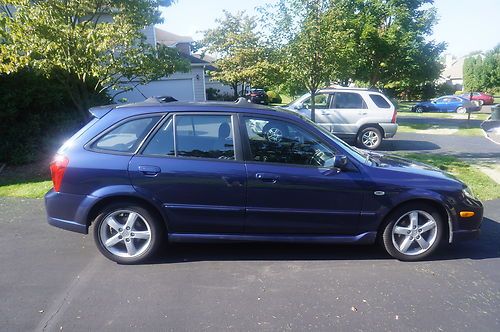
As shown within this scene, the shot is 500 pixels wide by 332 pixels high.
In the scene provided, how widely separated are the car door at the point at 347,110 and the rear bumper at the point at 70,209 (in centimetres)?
927

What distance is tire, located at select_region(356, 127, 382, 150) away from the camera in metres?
12.2

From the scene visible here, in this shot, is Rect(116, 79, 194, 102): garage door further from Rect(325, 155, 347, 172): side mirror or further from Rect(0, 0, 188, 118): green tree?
Rect(325, 155, 347, 172): side mirror

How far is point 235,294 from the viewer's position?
3.58 meters

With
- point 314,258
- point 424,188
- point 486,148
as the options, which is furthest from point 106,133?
point 486,148

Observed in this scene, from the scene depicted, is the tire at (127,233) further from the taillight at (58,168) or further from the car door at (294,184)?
the car door at (294,184)

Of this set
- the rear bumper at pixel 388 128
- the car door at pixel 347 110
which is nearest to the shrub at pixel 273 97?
the car door at pixel 347 110

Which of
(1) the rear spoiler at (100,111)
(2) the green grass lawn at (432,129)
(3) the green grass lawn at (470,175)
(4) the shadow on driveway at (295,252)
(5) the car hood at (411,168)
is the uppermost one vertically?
(1) the rear spoiler at (100,111)

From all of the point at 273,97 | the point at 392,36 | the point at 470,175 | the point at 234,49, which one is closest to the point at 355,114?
the point at 470,175

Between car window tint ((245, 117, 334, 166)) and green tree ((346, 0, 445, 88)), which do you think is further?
green tree ((346, 0, 445, 88))

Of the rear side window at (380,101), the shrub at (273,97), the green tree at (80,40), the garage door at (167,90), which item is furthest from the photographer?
the shrub at (273,97)

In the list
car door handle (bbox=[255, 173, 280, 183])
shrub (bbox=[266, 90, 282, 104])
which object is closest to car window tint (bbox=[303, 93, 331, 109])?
car door handle (bbox=[255, 173, 280, 183])

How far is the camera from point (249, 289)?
3.66 m

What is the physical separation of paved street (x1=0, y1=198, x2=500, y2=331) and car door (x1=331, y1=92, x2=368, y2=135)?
7584 mm

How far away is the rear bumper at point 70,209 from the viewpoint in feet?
13.3
